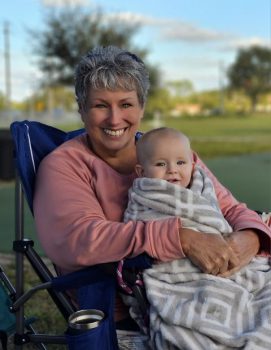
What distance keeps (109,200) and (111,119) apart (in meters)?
0.33

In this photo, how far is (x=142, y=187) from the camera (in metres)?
2.21

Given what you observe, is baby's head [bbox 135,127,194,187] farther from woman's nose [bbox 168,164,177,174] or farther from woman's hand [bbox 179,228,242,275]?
Answer: woman's hand [bbox 179,228,242,275]

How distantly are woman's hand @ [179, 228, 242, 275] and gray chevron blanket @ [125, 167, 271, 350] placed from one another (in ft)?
0.11

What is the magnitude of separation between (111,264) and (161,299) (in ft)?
0.69

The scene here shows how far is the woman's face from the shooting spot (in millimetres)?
2420

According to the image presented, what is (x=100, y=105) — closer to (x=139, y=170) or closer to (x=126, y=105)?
(x=126, y=105)

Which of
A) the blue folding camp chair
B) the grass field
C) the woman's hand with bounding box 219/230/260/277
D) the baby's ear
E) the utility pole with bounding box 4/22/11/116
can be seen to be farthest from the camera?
the utility pole with bounding box 4/22/11/116

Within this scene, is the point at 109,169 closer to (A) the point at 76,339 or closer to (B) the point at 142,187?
(B) the point at 142,187

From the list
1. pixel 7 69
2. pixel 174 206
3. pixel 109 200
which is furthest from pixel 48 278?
pixel 7 69

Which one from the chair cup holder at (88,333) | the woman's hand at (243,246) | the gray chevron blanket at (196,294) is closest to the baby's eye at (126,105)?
the gray chevron blanket at (196,294)

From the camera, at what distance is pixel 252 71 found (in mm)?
85188

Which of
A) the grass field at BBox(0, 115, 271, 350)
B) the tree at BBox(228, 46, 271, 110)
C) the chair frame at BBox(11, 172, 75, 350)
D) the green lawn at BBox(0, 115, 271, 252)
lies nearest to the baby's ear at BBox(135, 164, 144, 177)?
the chair frame at BBox(11, 172, 75, 350)

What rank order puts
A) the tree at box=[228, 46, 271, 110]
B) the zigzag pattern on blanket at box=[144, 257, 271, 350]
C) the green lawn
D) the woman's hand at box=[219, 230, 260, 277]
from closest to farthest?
the zigzag pattern on blanket at box=[144, 257, 271, 350], the woman's hand at box=[219, 230, 260, 277], the green lawn, the tree at box=[228, 46, 271, 110]

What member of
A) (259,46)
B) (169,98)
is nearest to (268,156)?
(259,46)
